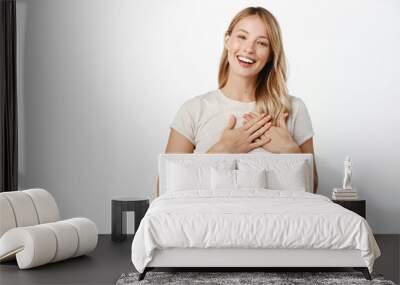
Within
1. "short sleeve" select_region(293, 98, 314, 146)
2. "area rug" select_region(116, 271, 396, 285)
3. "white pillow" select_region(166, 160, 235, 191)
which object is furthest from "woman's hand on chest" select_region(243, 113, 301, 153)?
"area rug" select_region(116, 271, 396, 285)

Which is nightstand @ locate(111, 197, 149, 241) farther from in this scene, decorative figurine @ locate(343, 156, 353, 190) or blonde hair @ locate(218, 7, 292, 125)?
decorative figurine @ locate(343, 156, 353, 190)

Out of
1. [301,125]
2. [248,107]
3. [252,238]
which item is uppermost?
[248,107]

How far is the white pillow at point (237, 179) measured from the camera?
6.39 metres

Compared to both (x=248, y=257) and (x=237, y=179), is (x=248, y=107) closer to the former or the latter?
(x=237, y=179)

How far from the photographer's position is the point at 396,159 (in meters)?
7.37

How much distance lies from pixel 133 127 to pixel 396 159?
2810 mm

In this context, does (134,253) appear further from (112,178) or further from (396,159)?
(396,159)

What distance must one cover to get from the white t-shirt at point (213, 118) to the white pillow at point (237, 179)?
70 centimetres

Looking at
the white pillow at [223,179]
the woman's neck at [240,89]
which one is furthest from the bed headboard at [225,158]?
the woman's neck at [240,89]

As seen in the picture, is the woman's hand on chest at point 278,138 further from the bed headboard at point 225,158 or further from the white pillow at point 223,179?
the white pillow at point 223,179

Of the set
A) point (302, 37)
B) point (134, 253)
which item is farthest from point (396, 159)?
point (134, 253)

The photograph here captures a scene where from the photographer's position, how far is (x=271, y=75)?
7270mm

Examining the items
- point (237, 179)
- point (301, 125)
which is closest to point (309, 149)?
point (301, 125)

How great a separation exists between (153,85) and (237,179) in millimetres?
1581
